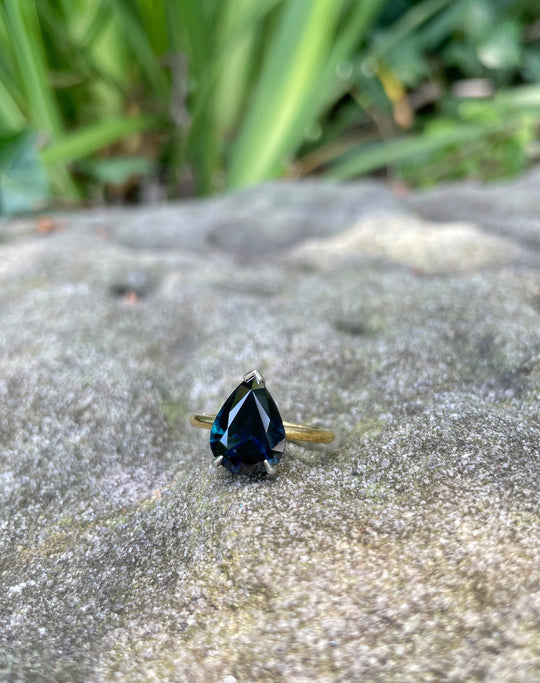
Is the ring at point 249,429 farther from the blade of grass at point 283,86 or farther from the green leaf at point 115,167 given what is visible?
the blade of grass at point 283,86

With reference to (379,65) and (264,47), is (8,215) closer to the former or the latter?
(264,47)

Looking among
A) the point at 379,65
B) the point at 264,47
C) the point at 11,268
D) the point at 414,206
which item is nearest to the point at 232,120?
the point at 264,47

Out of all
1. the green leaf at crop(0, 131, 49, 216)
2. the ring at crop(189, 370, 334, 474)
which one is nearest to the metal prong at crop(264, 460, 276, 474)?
the ring at crop(189, 370, 334, 474)

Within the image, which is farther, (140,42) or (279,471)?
(140,42)

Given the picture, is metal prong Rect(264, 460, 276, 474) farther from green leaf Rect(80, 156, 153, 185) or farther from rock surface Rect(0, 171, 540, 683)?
green leaf Rect(80, 156, 153, 185)

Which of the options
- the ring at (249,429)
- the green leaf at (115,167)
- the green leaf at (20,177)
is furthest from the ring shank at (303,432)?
the green leaf at (115,167)

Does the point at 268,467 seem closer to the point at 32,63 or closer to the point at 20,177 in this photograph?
the point at 20,177

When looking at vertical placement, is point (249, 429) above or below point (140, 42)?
below

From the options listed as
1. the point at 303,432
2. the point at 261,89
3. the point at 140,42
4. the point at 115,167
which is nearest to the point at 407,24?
the point at 261,89
